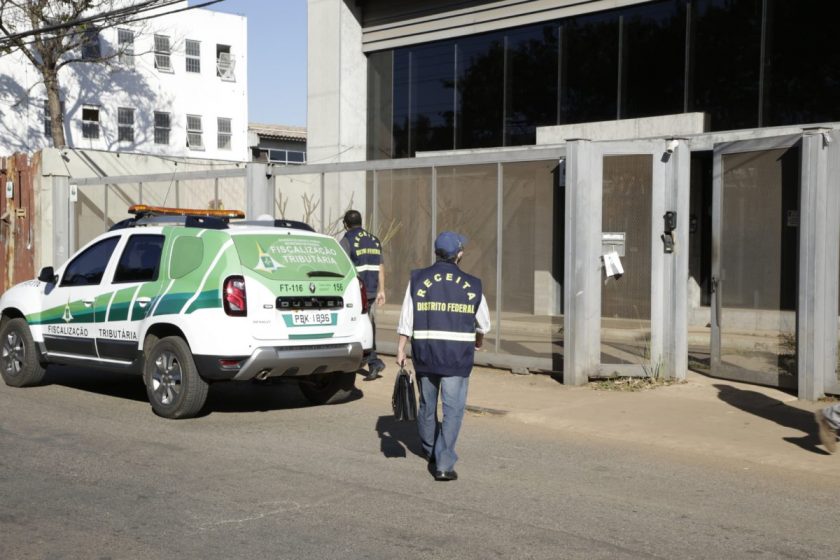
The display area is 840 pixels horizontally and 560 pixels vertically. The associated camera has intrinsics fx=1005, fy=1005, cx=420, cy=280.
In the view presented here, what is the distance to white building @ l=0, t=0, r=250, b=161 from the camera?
3972cm

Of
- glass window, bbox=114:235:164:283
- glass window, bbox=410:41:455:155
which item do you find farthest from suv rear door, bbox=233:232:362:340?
glass window, bbox=410:41:455:155

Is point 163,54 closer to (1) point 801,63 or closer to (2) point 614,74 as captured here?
(2) point 614,74

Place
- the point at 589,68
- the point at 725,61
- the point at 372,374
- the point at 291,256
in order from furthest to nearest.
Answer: the point at 589,68, the point at 725,61, the point at 372,374, the point at 291,256

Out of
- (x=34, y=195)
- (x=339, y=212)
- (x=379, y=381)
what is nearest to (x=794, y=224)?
(x=379, y=381)

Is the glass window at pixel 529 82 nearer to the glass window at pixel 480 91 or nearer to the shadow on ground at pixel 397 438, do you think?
the glass window at pixel 480 91

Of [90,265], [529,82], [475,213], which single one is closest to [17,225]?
[529,82]

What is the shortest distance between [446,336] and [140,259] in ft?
14.3

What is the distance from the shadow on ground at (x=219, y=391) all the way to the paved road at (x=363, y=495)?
0.74 metres

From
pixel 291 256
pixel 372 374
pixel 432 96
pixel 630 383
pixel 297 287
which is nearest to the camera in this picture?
pixel 297 287

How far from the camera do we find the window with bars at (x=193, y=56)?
4578 centimetres

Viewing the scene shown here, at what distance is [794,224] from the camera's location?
10875mm

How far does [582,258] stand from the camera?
1173 centimetres

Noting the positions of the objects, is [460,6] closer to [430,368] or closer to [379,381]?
[379,381]

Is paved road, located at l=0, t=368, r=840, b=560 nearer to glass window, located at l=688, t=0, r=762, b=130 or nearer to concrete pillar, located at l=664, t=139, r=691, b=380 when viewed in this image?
concrete pillar, located at l=664, t=139, r=691, b=380
